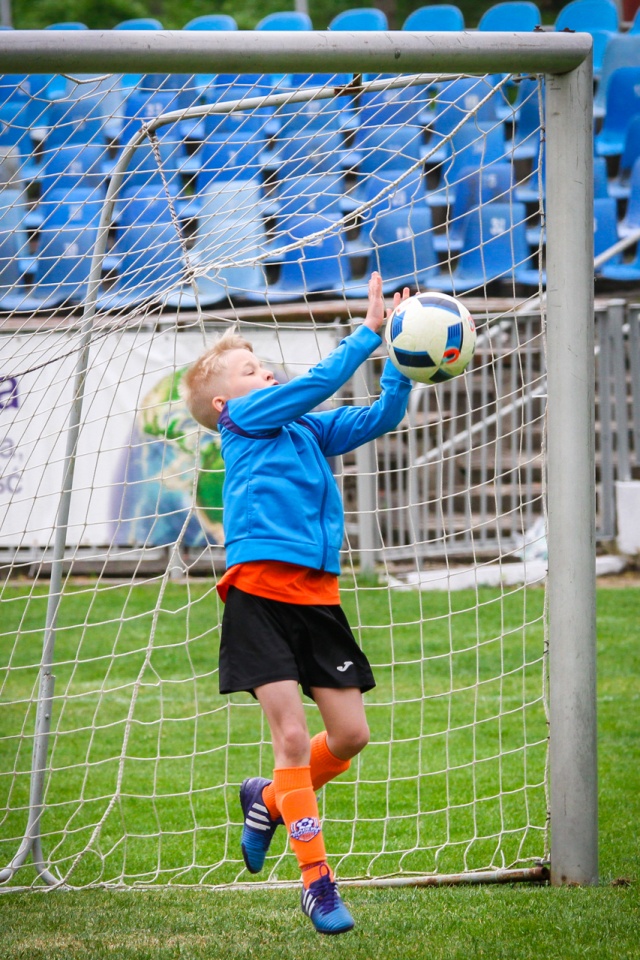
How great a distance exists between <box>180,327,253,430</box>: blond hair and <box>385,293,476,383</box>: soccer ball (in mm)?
520

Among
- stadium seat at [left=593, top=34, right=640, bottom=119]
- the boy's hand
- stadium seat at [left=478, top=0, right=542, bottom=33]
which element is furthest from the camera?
stadium seat at [left=478, top=0, right=542, bottom=33]

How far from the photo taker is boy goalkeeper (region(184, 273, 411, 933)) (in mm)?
3057

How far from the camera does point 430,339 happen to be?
3205 millimetres

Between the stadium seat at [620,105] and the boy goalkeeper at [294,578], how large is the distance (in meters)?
9.83

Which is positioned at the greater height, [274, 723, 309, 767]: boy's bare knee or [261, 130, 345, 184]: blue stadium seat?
[261, 130, 345, 184]: blue stadium seat

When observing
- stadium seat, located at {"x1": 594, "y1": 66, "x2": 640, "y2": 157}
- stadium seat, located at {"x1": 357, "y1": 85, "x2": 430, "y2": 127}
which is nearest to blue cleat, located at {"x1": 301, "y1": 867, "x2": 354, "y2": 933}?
stadium seat, located at {"x1": 357, "y1": 85, "x2": 430, "y2": 127}

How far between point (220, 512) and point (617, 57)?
25.3 feet

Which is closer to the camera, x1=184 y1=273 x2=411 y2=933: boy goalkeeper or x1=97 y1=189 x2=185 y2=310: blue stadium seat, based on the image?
x1=184 y1=273 x2=411 y2=933: boy goalkeeper

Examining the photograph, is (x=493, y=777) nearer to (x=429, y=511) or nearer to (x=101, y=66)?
(x=101, y=66)

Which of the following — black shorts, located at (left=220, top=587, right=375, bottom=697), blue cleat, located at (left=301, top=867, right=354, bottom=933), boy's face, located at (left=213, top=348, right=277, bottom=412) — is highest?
boy's face, located at (left=213, top=348, right=277, bottom=412)

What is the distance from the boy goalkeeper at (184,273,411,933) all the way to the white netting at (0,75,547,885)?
822mm

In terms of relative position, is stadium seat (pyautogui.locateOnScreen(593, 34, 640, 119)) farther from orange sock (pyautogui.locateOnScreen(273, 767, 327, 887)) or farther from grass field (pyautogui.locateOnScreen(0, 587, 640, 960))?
orange sock (pyautogui.locateOnScreen(273, 767, 327, 887))

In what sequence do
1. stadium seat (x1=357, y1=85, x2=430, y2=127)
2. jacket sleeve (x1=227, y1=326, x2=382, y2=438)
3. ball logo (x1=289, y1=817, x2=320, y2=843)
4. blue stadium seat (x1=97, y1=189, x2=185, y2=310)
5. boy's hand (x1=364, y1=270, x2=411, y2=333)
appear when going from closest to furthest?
ball logo (x1=289, y1=817, x2=320, y2=843)
jacket sleeve (x1=227, y1=326, x2=382, y2=438)
boy's hand (x1=364, y1=270, x2=411, y2=333)
blue stadium seat (x1=97, y1=189, x2=185, y2=310)
stadium seat (x1=357, y1=85, x2=430, y2=127)

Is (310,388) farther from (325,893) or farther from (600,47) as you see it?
(600,47)
